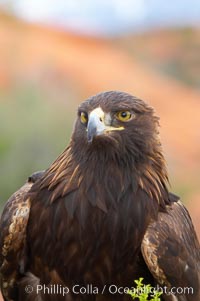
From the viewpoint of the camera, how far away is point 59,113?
20125mm

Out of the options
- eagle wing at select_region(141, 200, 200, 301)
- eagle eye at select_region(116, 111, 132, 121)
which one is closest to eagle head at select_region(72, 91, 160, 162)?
eagle eye at select_region(116, 111, 132, 121)

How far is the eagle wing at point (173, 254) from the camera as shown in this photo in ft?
27.5

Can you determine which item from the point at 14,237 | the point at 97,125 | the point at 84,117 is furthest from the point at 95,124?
the point at 14,237

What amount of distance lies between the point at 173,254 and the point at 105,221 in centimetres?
58

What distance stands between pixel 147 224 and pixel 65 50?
3536cm

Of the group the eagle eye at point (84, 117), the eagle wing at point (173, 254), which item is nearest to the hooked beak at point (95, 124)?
the eagle eye at point (84, 117)

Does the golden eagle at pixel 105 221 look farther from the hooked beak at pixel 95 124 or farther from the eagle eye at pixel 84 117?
the hooked beak at pixel 95 124

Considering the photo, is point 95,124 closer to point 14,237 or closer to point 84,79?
point 14,237

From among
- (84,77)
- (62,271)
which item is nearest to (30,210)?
(62,271)

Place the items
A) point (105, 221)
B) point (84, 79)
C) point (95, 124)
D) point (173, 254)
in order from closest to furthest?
1. point (95, 124)
2. point (105, 221)
3. point (173, 254)
4. point (84, 79)

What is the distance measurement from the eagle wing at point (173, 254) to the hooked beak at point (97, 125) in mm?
833

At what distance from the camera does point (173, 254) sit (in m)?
8.52

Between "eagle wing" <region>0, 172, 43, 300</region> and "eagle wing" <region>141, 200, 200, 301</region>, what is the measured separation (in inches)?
37.1

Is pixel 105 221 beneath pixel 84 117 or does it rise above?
beneath
